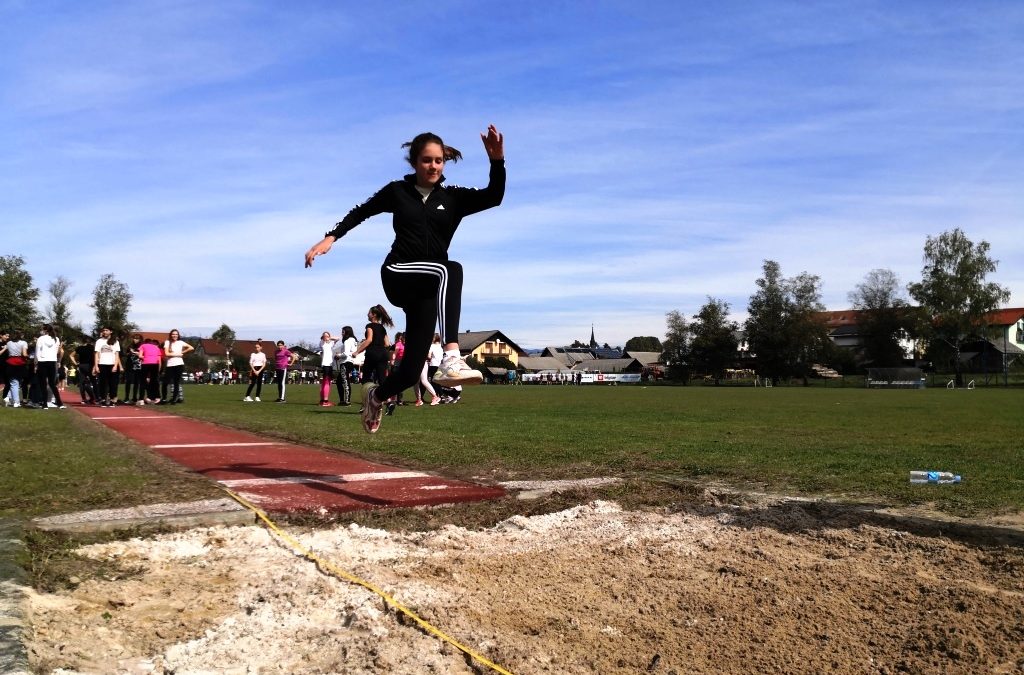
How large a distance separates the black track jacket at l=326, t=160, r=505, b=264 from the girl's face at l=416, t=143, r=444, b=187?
0.23 ft

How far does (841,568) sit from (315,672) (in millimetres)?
2362

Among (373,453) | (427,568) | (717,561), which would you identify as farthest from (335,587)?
(373,453)

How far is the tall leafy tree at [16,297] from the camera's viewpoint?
82500 mm

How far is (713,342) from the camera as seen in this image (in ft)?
295

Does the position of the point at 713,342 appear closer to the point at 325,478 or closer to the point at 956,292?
the point at 956,292

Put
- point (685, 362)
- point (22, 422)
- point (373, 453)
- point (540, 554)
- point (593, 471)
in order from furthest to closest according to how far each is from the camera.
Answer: point (685, 362)
point (22, 422)
point (373, 453)
point (593, 471)
point (540, 554)

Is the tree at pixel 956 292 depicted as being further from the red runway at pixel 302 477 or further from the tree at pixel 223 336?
the tree at pixel 223 336

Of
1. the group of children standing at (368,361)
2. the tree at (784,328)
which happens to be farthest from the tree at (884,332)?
the group of children standing at (368,361)

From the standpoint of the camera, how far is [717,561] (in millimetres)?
3764

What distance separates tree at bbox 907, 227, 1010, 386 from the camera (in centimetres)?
6975

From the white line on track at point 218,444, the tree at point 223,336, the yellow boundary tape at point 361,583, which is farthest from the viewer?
the tree at point 223,336

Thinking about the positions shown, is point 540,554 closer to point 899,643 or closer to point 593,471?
point 899,643

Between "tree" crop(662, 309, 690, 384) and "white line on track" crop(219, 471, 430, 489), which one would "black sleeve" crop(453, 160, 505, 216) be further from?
"tree" crop(662, 309, 690, 384)

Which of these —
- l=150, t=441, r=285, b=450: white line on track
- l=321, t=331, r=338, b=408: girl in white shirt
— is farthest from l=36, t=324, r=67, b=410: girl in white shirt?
l=150, t=441, r=285, b=450: white line on track
